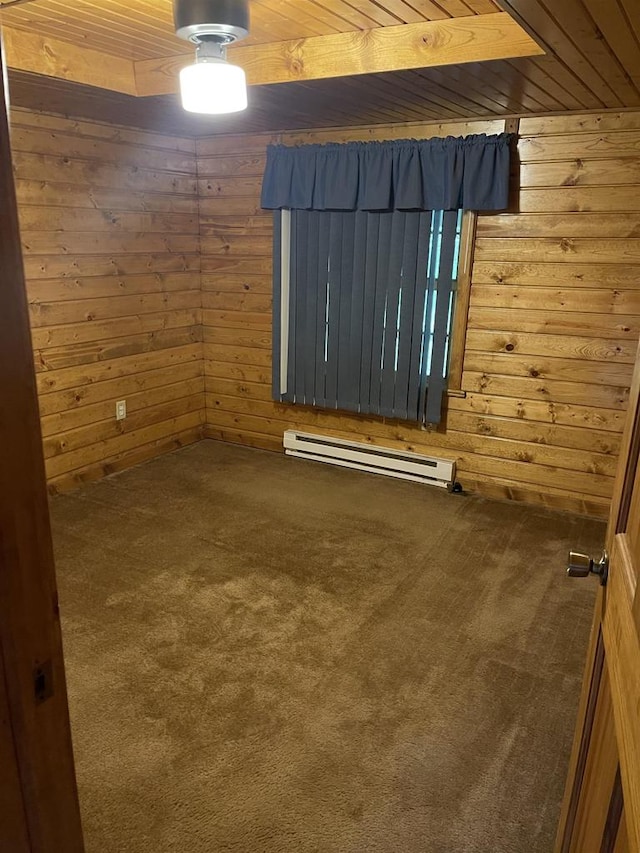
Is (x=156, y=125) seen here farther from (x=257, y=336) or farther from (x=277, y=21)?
(x=277, y=21)

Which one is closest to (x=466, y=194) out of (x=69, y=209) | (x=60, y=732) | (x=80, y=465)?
(x=69, y=209)

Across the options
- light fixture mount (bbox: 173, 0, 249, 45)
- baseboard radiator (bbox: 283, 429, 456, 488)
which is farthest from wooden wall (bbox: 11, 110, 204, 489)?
light fixture mount (bbox: 173, 0, 249, 45)

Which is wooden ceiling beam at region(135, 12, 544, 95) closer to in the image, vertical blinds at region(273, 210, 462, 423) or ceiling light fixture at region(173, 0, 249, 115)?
ceiling light fixture at region(173, 0, 249, 115)

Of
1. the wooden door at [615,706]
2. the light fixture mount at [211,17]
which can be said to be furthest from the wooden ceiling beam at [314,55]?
the wooden door at [615,706]

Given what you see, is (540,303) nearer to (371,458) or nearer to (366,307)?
(366,307)

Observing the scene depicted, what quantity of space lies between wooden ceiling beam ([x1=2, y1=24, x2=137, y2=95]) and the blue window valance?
47.5 inches

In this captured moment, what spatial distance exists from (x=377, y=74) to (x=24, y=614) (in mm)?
2433

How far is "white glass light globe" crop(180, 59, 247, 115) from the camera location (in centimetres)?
213

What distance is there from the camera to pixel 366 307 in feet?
12.8

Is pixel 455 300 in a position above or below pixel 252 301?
above

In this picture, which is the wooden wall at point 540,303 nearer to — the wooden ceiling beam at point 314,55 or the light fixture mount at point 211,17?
the wooden ceiling beam at point 314,55

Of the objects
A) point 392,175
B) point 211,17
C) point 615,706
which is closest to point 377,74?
point 211,17

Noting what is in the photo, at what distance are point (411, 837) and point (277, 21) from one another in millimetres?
2693

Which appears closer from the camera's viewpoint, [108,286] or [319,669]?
[319,669]
